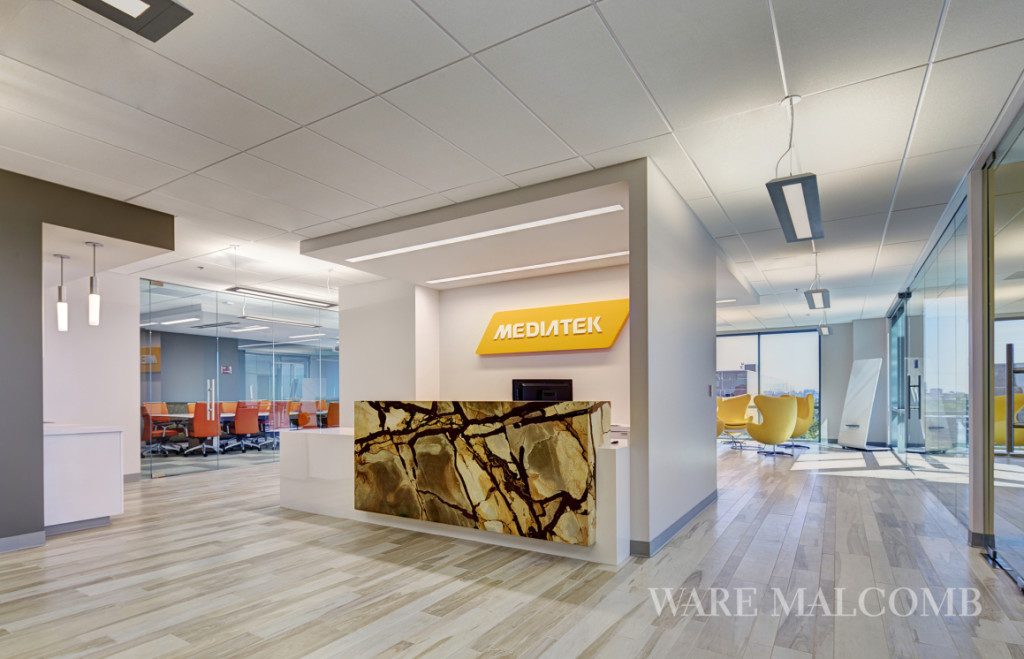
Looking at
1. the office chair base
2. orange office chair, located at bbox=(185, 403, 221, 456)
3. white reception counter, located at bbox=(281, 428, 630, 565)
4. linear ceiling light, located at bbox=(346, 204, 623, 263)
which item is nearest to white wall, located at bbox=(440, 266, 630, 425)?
white reception counter, located at bbox=(281, 428, 630, 565)

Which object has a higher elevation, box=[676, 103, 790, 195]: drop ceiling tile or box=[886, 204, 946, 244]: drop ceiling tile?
box=[676, 103, 790, 195]: drop ceiling tile

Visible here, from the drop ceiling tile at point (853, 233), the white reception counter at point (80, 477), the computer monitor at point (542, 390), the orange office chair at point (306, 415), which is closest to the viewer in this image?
the white reception counter at point (80, 477)

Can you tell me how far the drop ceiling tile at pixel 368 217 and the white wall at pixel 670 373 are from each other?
2.45m

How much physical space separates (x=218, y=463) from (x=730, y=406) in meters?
9.62

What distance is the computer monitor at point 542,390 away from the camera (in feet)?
21.8

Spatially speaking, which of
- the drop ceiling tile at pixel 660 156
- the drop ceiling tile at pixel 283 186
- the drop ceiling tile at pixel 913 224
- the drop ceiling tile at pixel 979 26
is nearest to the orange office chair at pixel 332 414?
the drop ceiling tile at pixel 283 186

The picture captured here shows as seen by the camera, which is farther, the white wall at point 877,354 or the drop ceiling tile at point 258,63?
the white wall at point 877,354

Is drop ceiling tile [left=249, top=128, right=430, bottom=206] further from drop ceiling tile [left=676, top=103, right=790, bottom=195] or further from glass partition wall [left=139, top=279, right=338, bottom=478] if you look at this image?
glass partition wall [left=139, top=279, right=338, bottom=478]

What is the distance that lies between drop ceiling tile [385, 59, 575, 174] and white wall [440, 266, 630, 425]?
282 centimetres

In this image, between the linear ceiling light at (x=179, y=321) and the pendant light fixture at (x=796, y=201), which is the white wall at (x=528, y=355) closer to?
the pendant light fixture at (x=796, y=201)

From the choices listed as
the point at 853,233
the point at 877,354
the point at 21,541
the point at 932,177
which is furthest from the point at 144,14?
the point at 877,354

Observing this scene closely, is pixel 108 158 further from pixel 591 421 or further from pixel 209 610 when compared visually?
pixel 591 421

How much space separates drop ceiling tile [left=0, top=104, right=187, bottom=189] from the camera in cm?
357

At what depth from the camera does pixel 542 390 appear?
673cm
